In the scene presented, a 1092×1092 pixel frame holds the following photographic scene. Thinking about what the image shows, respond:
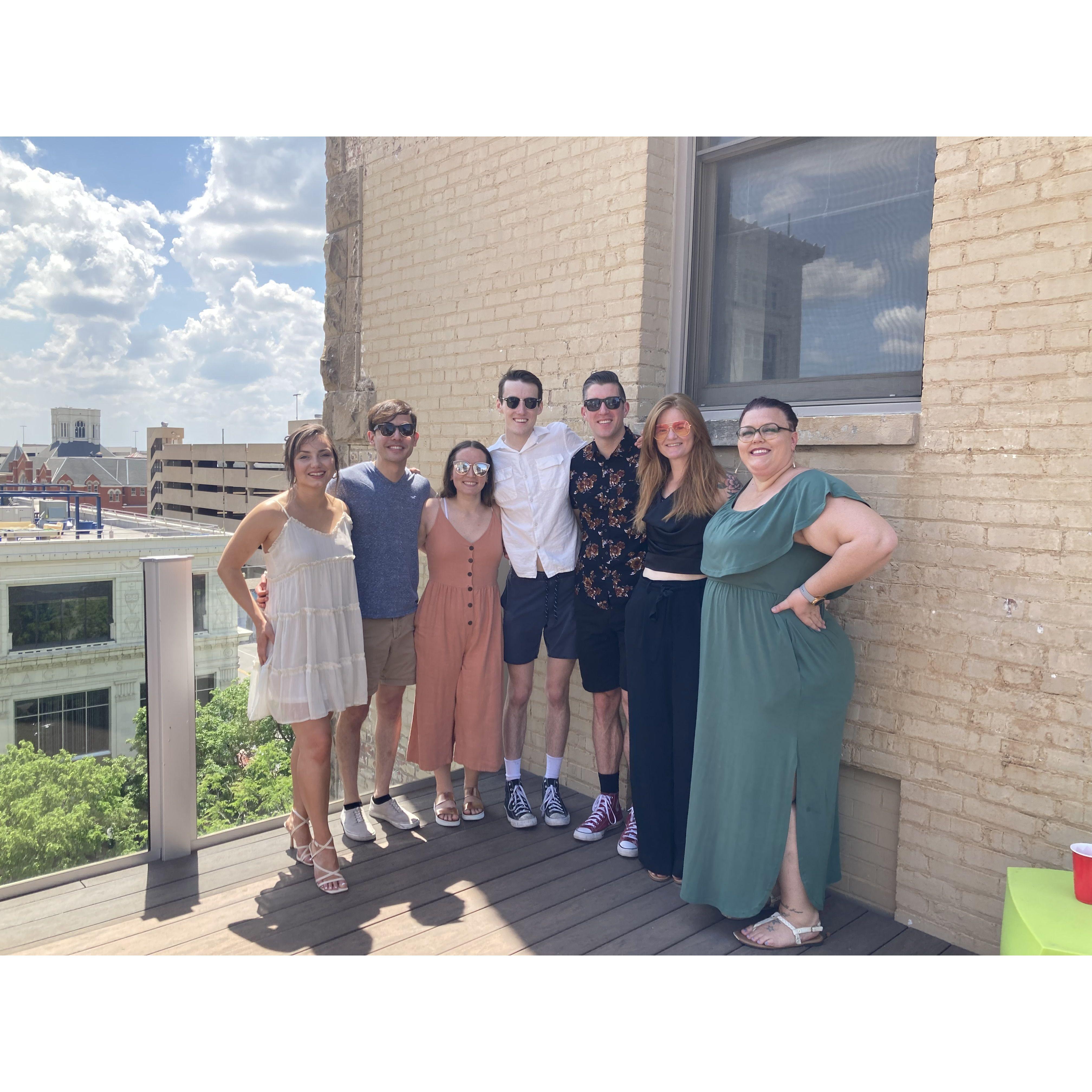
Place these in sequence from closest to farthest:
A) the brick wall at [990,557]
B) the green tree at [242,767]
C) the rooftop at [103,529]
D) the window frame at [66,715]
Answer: the brick wall at [990,557] < the rooftop at [103,529] < the window frame at [66,715] < the green tree at [242,767]

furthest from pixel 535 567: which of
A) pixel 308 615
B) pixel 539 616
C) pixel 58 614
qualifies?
pixel 58 614

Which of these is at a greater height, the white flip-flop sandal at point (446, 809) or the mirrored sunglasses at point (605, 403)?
the mirrored sunglasses at point (605, 403)

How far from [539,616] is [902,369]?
1.80 meters

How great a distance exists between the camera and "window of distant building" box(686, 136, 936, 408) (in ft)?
9.91

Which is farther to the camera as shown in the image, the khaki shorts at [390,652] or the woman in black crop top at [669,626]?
the khaki shorts at [390,652]

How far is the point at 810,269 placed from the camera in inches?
132

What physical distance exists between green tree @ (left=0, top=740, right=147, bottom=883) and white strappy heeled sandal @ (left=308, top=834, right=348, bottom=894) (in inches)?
29.2

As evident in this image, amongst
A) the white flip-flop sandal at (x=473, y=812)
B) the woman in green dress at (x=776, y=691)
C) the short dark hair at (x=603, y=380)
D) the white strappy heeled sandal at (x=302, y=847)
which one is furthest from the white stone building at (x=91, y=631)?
the woman in green dress at (x=776, y=691)

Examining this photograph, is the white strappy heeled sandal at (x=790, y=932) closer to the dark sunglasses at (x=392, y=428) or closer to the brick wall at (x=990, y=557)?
the brick wall at (x=990, y=557)

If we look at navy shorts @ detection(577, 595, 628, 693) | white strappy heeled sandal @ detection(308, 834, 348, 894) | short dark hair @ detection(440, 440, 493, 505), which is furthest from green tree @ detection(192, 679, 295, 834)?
navy shorts @ detection(577, 595, 628, 693)

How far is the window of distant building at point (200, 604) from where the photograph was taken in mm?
3195

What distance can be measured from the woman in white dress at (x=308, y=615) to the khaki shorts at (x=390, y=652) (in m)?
0.30

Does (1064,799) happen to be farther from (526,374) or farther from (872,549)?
(526,374)

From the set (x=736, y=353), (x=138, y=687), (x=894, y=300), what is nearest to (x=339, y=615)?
(x=138, y=687)
